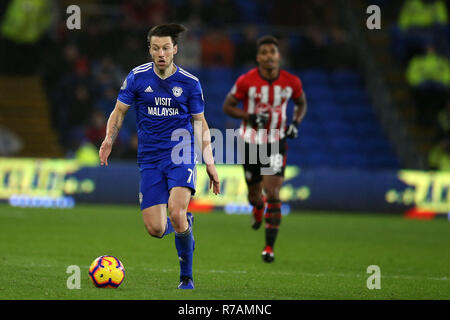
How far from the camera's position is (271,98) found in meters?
11.0

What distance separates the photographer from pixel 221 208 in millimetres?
18328

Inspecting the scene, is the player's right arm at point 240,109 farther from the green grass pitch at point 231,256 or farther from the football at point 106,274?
the football at point 106,274

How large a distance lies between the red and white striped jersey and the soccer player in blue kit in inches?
118

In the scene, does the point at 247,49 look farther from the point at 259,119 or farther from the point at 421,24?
the point at 259,119

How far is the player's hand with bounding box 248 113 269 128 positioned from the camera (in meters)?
10.9

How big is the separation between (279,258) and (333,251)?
4.26 feet

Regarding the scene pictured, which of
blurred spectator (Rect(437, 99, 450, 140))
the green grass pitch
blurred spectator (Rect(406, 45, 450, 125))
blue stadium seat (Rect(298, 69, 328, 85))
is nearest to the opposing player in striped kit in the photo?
the green grass pitch

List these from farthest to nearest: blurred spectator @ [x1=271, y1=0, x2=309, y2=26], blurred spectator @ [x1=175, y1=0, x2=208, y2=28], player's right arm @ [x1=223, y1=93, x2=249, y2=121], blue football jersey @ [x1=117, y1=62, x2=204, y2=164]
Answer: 1. blurred spectator @ [x1=271, y1=0, x2=309, y2=26]
2. blurred spectator @ [x1=175, y1=0, x2=208, y2=28]
3. player's right arm @ [x1=223, y1=93, x2=249, y2=121]
4. blue football jersey @ [x1=117, y1=62, x2=204, y2=164]

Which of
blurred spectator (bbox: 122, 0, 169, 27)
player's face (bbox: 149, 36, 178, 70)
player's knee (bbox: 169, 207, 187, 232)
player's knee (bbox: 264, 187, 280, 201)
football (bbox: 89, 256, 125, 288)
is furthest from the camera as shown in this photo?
blurred spectator (bbox: 122, 0, 169, 27)

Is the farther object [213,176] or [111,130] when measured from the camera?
[111,130]

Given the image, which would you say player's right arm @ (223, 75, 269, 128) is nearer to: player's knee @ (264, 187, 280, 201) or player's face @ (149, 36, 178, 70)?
player's knee @ (264, 187, 280, 201)

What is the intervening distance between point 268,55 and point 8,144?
35.5 feet

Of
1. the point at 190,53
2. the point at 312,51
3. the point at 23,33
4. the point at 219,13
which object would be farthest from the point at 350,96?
the point at 23,33

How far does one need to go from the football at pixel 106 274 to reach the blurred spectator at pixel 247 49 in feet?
48.4
